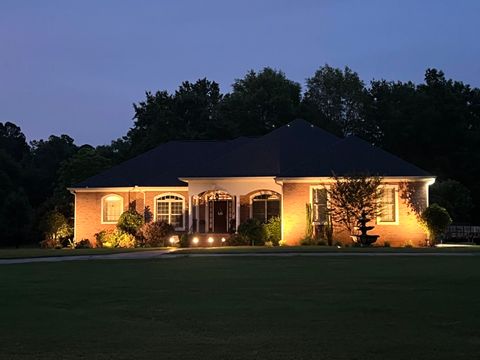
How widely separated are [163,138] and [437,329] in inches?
1875

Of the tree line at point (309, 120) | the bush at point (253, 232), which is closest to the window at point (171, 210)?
the bush at point (253, 232)

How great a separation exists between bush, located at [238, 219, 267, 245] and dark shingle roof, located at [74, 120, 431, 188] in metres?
2.69

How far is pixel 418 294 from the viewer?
1153cm

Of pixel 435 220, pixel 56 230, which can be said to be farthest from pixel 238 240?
pixel 56 230

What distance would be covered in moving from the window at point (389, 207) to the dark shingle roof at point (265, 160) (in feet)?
2.51

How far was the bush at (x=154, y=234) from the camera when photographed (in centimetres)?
3344

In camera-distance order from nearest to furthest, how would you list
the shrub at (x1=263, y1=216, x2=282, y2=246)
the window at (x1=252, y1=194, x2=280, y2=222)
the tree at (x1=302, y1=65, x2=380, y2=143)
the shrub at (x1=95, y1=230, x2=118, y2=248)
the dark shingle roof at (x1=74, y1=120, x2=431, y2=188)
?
the shrub at (x1=263, y1=216, x2=282, y2=246), the dark shingle roof at (x1=74, y1=120, x2=431, y2=188), the window at (x1=252, y1=194, x2=280, y2=222), the shrub at (x1=95, y1=230, x2=118, y2=248), the tree at (x1=302, y1=65, x2=380, y2=143)

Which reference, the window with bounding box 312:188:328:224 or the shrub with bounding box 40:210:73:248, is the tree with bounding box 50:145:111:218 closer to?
the shrub with bounding box 40:210:73:248

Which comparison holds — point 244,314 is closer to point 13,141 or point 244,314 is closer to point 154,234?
point 154,234

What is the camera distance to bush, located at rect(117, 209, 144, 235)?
1331 inches

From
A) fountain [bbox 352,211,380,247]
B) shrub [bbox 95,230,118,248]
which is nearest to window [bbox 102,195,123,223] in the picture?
shrub [bbox 95,230,118,248]

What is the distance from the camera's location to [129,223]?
33781 millimetres

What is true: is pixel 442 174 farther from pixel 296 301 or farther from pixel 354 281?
pixel 296 301

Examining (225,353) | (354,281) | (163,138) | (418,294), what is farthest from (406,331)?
(163,138)
